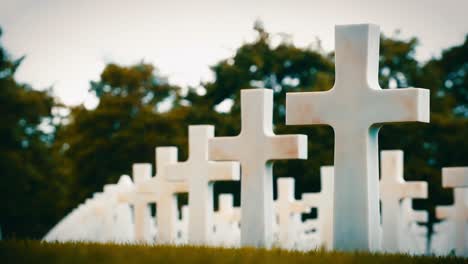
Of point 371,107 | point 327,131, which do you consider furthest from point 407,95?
point 327,131

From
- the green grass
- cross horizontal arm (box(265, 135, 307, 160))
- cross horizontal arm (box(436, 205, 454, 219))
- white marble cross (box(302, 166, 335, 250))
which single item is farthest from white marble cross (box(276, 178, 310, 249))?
the green grass

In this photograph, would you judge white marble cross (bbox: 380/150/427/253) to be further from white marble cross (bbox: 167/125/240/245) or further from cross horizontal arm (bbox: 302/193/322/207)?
white marble cross (bbox: 167/125/240/245)

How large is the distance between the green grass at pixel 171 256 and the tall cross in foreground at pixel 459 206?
5.60 meters

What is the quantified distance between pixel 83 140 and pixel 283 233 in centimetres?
2378

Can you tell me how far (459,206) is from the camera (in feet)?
60.4

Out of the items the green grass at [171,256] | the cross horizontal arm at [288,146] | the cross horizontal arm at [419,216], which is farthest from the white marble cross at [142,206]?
the green grass at [171,256]

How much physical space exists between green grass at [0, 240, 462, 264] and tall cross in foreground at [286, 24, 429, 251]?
1884 millimetres

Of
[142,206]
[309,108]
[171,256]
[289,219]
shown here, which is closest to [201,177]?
[142,206]

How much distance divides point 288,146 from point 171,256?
439 cm

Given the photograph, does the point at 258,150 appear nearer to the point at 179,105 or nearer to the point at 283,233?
the point at 283,233

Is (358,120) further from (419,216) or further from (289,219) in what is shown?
(419,216)

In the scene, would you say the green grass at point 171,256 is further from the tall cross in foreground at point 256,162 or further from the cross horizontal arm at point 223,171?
the cross horizontal arm at point 223,171

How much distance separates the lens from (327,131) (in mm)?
38781

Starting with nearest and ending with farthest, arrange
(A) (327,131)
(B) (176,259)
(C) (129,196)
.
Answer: (B) (176,259)
(C) (129,196)
(A) (327,131)
